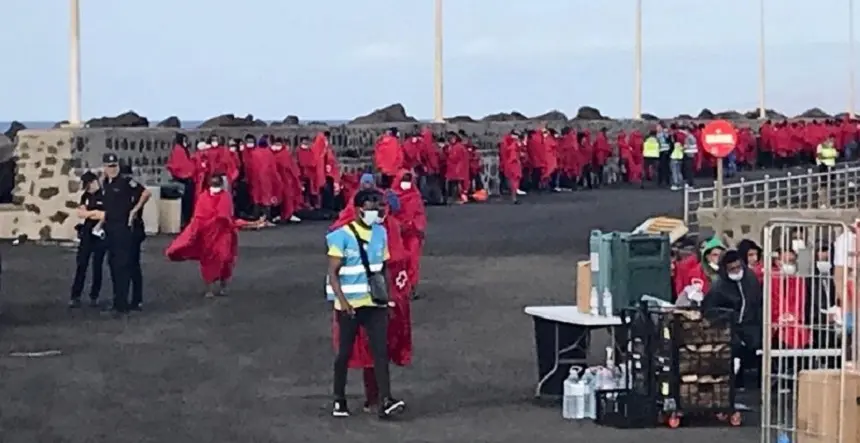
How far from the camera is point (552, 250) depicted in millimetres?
29141

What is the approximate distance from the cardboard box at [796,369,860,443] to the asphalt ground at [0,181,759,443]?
2634 millimetres

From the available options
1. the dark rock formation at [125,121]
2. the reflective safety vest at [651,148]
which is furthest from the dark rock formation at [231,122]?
the reflective safety vest at [651,148]

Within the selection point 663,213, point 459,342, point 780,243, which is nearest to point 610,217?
point 663,213

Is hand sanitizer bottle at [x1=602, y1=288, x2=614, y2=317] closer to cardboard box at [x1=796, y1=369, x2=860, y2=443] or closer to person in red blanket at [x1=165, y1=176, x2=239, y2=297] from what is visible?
cardboard box at [x1=796, y1=369, x2=860, y2=443]

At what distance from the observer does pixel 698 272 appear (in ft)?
50.6

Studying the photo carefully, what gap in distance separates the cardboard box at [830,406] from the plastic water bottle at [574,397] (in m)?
3.38

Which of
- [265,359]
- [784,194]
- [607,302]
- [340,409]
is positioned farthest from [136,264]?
[784,194]

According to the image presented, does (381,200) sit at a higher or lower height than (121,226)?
higher

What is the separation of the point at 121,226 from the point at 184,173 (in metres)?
12.9

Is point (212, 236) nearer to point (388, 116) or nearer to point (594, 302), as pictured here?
point (594, 302)

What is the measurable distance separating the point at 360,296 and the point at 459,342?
182 inches

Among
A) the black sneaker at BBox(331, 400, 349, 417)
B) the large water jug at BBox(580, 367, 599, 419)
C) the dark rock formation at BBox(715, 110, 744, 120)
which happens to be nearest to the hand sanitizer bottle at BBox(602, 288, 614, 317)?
the large water jug at BBox(580, 367, 599, 419)

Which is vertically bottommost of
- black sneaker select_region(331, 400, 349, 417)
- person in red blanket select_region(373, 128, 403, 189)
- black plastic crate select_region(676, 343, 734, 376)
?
black sneaker select_region(331, 400, 349, 417)

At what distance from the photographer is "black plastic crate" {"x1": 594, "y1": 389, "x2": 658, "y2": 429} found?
13.0 metres
